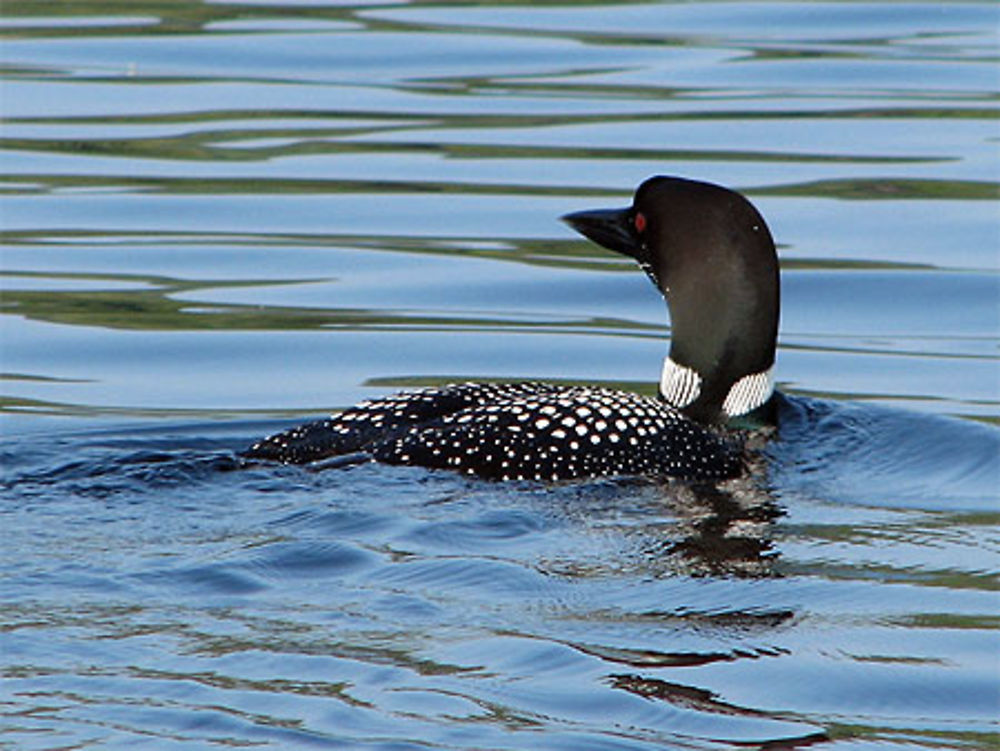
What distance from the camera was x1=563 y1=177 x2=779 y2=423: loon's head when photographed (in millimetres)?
7422

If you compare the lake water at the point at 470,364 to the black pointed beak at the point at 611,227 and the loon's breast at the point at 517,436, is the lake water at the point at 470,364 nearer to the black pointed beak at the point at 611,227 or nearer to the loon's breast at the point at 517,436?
the loon's breast at the point at 517,436

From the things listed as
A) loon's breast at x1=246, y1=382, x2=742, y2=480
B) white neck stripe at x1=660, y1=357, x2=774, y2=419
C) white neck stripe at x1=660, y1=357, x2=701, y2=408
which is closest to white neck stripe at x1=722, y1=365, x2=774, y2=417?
white neck stripe at x1=660, y1=357, x2=774, y2=419

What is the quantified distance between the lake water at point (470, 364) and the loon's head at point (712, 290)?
257 mm

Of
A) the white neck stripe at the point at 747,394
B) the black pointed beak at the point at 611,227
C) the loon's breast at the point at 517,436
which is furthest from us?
the black pointed beak at the point at 611,227

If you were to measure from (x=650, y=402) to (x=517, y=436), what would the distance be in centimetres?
46

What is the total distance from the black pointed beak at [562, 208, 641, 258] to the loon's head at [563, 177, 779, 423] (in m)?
0.05

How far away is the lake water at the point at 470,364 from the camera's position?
5129mm

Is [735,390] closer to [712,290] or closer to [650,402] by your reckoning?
[712,290]

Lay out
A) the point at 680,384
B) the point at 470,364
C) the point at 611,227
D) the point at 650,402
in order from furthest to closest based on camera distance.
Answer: the point at 470,364 < the point at 611,227 < the point at 680,384 < the point at 650,402

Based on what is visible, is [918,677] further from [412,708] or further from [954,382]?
[954,382]

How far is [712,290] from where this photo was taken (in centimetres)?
748

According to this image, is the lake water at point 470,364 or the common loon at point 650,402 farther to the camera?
the common loon at point 650,402

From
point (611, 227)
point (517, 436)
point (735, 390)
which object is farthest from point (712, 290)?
point (517, 436)

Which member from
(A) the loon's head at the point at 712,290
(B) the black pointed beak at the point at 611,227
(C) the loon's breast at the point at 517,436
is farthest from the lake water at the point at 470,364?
(B) the black pointed beak at the point at 611,227
